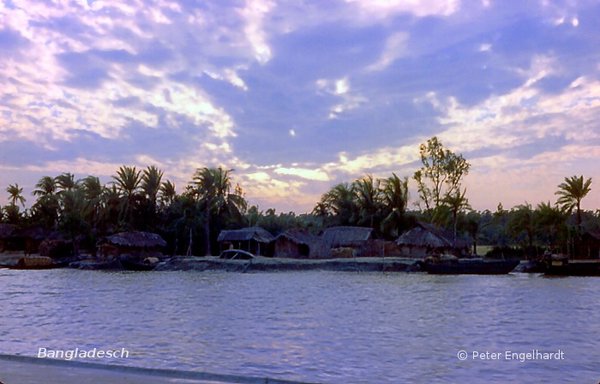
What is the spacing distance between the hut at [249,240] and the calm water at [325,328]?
21147 millimetres

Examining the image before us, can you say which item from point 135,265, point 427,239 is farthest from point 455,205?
point 135,265

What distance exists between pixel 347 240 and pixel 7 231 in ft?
125

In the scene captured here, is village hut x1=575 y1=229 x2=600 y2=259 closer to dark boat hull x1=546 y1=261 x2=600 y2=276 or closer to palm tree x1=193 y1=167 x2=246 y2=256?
dark boat hull x1=546 y1=261 x2=600 y2=276

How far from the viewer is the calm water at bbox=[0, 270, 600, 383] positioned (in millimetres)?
13250

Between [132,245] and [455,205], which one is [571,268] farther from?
[132,245]

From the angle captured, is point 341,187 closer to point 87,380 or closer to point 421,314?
point 421,314

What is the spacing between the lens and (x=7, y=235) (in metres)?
68.1

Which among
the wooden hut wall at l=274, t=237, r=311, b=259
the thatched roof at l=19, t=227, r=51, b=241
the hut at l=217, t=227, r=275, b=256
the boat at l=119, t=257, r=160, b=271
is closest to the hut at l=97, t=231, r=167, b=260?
the boat at l=119, t=257, r=160, b=271

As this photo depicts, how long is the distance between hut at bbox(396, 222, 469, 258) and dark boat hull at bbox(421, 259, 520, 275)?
667 cm

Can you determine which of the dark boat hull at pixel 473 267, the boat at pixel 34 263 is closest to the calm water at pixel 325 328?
the dark boat hull at pixel 473 267

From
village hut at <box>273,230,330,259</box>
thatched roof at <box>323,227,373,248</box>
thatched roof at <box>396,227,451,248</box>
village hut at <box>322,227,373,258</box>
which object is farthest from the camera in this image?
village hut at <box>273,230,330,259</box>

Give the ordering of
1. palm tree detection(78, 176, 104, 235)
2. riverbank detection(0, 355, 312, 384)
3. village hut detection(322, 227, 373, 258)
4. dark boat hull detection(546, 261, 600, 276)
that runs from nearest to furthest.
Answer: riverbank detection(0, 355, 312, 384) → dark boat hull detection(546, 261, 600, 276) → village hut detection(322, 227, 373, 258) → palm tree detection(78, 176, 104, 235)

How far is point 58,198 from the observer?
70.1 m

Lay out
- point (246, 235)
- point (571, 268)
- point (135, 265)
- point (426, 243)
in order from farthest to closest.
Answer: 1. point (246, 235)
2. point (135, 265)
3. point (426, 243)
4. point (571, 268)
